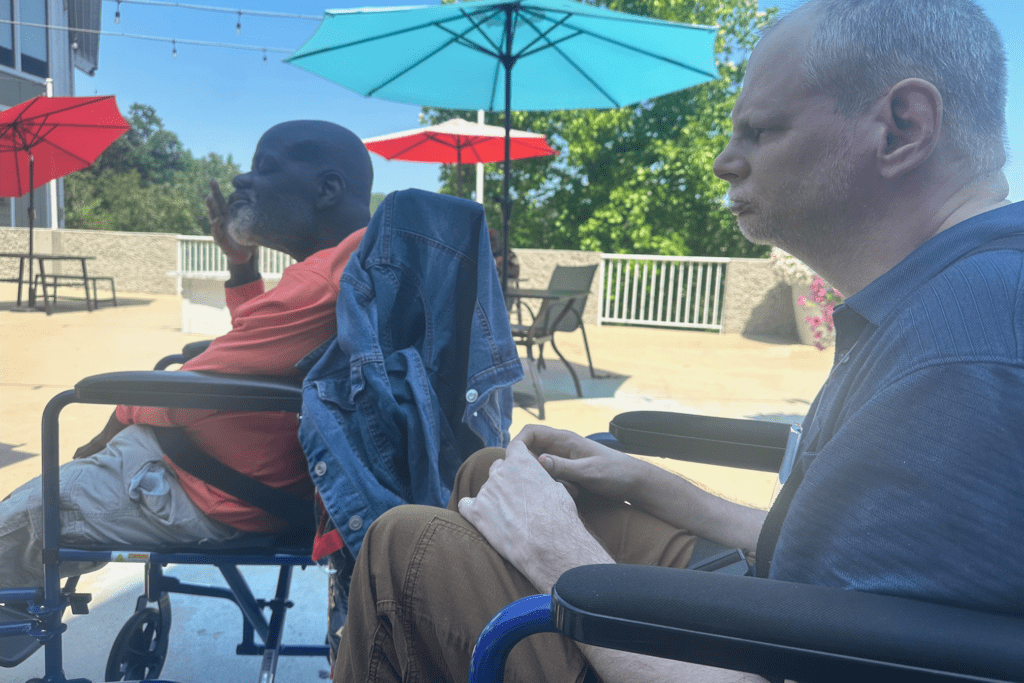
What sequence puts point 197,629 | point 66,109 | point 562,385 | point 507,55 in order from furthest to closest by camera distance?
point 66,109 → point 562,385 → point 507,55 → point 197,629

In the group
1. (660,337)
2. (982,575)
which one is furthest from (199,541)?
(660,337)

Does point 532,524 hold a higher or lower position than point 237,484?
higher

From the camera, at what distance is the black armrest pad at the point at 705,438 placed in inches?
47.9

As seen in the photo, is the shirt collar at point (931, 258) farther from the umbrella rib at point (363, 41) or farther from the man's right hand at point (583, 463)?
the umbrella rib at point (363, 41)

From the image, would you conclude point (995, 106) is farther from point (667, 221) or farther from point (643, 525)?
point (667, 221)

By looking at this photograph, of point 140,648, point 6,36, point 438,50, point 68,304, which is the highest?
point 6,36

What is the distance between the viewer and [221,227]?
185 cm

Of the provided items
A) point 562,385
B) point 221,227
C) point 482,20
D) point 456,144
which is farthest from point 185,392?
point 456,144

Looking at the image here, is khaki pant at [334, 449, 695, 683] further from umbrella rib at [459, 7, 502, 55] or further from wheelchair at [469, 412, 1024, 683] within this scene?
umbrella rib at [459, 7, 502, 55]

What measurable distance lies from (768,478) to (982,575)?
130 inches

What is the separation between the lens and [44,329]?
7.70 metres

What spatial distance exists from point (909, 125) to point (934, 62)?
73mm

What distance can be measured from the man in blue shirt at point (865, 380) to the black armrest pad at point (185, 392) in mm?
482

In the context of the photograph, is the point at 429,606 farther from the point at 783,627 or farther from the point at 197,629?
the point at 197,629
